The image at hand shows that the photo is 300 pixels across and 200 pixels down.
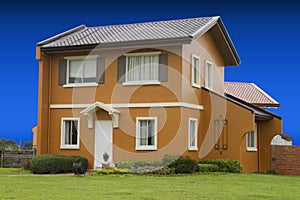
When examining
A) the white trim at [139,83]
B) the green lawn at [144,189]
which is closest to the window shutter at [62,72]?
the white trim at [139,83]

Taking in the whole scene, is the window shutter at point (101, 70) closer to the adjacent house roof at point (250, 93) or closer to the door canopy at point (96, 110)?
the door canopy at point (96, 110)

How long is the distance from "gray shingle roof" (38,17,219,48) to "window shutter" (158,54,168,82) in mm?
1058

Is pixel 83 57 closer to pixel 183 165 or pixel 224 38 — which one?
pixel 224 38

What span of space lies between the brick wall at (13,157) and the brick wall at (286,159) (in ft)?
45.8

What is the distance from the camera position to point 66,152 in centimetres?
2841

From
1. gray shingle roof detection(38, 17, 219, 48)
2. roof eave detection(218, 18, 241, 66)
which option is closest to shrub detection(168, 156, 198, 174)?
gray shingle roof detection(38, 17, 219, 48)

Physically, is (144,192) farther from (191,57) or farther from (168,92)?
(191,57)

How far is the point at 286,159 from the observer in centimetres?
2942

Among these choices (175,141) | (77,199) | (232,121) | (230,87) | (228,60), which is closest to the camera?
(77,199)

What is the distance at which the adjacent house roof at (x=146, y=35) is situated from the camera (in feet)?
85.4

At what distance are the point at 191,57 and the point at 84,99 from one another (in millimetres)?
5937

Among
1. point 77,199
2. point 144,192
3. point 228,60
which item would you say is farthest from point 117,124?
point 77,199

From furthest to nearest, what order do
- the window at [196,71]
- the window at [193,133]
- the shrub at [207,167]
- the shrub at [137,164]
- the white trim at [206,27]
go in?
the window at [196,71] < the window at [193,133] < the white trim at [206,27] < the shrub at [207,167] < the shrub at [137,164]

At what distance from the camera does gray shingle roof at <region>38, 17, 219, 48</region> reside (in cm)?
2635
